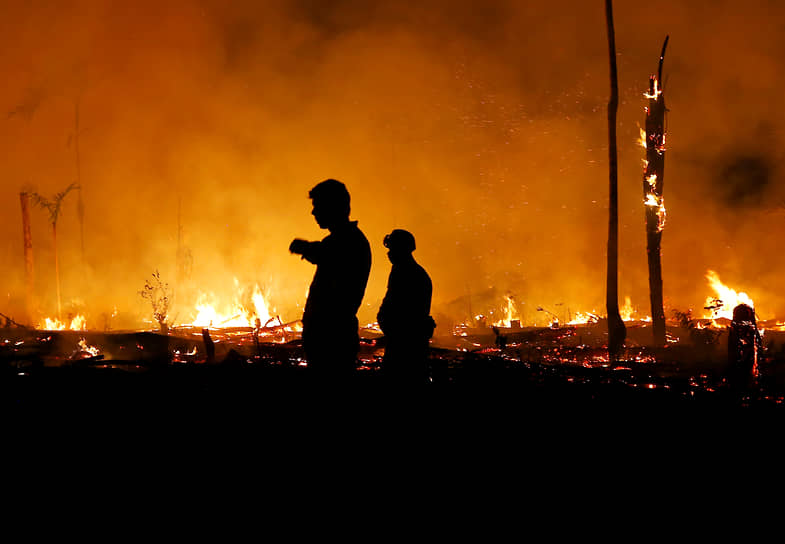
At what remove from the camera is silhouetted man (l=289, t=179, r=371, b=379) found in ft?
12.0

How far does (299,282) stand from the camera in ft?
83.1

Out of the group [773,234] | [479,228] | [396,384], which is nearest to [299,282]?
[479,228]

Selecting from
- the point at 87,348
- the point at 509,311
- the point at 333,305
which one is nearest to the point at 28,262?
the point at 87,348

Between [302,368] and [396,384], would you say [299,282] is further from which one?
[396,384]

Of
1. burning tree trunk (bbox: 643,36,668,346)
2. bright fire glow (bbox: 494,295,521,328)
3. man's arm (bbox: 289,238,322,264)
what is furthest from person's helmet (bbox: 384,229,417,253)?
bright fire glow (bbox: 494,295,521,328)

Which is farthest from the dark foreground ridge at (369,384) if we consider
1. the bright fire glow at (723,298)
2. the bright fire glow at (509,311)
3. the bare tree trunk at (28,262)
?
the bright fire glow at (509,311)

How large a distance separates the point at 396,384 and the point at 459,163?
2114 cm

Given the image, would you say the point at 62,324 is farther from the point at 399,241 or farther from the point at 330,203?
the point at 330,203

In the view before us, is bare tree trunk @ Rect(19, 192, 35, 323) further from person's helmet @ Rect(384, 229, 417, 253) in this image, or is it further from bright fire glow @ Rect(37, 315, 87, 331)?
person's helmet @ Rect(384, 229, 417, 253)

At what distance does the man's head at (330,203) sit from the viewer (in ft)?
12.6

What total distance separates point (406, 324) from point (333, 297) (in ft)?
3.90

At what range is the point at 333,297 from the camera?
372 cm

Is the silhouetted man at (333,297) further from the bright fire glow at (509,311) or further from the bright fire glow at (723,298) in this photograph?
the bright fire glow at (509,311)

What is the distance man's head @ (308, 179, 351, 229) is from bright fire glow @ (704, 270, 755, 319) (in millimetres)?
11981
